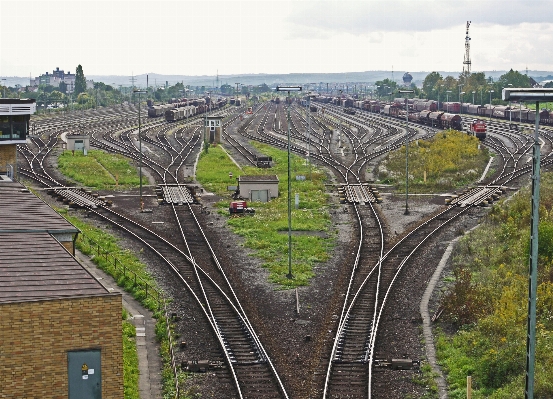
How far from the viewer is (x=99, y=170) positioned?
6525 centimetres

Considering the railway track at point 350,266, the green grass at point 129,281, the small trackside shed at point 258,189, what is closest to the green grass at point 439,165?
the railway track at point 350,266

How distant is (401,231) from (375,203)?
30.8 ft

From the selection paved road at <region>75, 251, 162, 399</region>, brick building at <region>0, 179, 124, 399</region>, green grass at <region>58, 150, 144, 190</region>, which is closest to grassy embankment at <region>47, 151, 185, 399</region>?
green grass at <region>58, 150, 144, 190</region>

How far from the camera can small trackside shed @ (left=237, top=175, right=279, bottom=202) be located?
52094 millimetres

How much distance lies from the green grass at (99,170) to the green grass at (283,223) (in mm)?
5244

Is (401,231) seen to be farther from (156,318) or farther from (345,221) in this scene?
(156,318)

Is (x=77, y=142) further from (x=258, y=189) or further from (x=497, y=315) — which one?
(x=497, y=315)

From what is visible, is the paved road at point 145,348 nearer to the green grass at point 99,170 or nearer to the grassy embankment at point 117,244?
the grassy embankment at point 117,244

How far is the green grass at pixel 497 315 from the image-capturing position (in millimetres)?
21250

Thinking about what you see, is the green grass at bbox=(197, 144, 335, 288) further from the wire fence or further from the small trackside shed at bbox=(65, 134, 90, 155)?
the small trackside shed at bbox=(65, 134, 90, 155)

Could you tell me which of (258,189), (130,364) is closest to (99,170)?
(258,189)

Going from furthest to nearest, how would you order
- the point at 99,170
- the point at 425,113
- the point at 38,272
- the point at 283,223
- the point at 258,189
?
the point at 425,113, the point at 99,170, the point at 258,189, the point at 283,223, the point at 38,272

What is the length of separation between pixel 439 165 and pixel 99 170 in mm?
24655

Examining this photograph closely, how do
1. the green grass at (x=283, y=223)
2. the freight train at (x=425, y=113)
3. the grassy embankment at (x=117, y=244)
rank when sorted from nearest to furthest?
the grassy embankment at (x=117, y=244)
the green grass at (x=283, y=223)
the freight train at (x=425, y=113)
